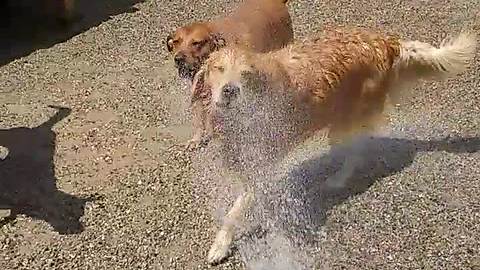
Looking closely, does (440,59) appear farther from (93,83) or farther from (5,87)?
(5,87)

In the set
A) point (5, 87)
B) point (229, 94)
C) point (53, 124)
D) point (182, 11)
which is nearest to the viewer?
point (229, 94)

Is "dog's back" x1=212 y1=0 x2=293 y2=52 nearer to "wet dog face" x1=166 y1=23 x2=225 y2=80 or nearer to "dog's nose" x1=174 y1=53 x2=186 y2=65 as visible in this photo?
"wet dog face" x1=166 y1=23 x2=225 y2=80

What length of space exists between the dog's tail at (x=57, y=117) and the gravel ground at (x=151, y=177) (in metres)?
0.06

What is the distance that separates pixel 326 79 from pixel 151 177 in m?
1.36

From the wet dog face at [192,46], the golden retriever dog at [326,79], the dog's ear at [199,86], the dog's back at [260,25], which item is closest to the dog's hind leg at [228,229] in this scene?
the golden retriever dog at [326,79]

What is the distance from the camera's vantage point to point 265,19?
5395 mm

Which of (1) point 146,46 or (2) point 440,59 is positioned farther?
(1) point 146,46

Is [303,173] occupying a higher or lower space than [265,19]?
lower

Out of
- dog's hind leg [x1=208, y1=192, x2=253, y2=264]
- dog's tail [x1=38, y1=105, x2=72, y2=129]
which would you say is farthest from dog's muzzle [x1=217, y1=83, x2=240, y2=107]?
dog's tail [x1=38, y1=105, x2=72, y2=129]

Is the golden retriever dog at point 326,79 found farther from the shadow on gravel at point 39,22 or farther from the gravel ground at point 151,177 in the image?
the shadow on gravel at point 39,22

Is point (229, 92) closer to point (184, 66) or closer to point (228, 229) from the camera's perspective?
point (228, 229)

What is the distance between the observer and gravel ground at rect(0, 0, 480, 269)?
12.8 feet

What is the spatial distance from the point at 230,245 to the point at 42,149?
69.7 inches

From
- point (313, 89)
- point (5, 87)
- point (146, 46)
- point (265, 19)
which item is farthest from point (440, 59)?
point (5, 87)
